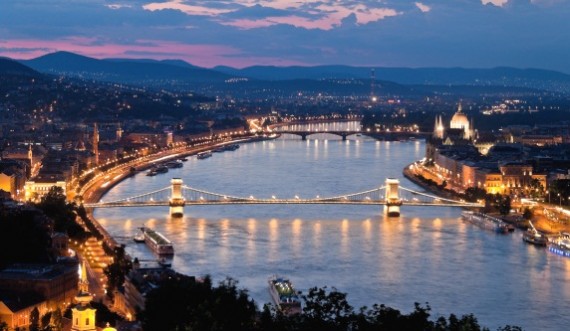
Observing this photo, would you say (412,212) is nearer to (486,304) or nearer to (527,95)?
(486,304)

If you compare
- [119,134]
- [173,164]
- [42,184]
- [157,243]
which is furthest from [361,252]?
[119,134]

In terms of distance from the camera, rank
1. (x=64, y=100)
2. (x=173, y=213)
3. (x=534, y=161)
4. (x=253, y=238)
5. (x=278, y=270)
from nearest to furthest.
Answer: (x=278, y=270) → (x=253, y=238) → (x=173, y=213) → (x=534, y=161) → (x=64, y=100)

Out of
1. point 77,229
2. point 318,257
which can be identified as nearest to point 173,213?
point 77,229

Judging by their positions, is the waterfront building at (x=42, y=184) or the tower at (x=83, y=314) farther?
the waterfront building at (x=42, y=184)

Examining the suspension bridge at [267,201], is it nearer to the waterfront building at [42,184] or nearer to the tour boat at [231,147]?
the waterfront building at [42,184]

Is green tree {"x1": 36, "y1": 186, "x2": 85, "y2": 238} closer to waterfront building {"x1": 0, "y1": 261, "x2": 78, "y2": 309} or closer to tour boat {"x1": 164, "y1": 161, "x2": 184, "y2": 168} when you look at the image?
waterfront building {"x1": 0, "y1": 261, "x2": 78, "y2": 309}

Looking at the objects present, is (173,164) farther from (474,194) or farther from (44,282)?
(44,282)

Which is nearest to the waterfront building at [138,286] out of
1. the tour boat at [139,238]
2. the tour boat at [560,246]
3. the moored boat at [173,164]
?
the tour boat at [139,238]
